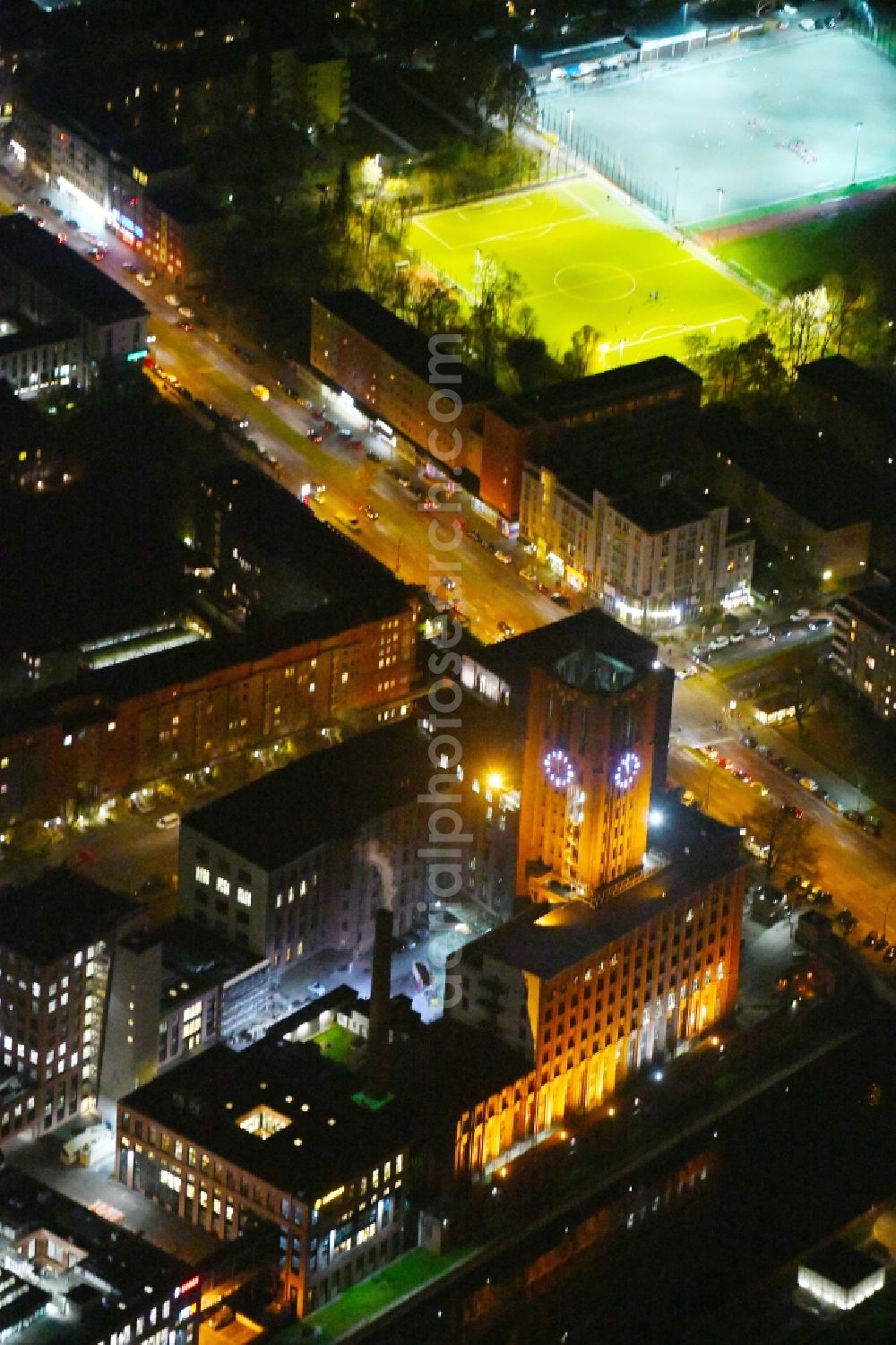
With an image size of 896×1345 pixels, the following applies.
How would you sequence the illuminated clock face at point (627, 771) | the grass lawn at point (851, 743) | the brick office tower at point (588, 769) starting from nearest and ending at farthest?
the brick office tower at point (588, 769) < the illuminated clock face at point (627, 771) < the grass lawn at point (851, 743)

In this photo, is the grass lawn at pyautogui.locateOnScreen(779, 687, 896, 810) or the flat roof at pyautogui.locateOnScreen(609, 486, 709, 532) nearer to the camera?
the grass lawn at pyautogui.locateOnScreen(779, 687, 896, 810)

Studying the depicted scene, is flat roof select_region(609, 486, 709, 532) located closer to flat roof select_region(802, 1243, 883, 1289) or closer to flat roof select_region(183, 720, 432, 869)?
flat roof select_region(183, 720, 432, 869)

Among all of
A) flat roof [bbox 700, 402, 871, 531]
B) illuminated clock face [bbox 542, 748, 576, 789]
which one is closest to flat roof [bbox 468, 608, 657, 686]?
illuminated clock face [bbox 542, 748, 576, 789]

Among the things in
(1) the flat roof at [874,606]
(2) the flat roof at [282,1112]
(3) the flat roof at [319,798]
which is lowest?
(2) the flat roof at [282,1112]

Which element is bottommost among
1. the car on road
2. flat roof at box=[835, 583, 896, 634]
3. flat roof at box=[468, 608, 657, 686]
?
the car on road

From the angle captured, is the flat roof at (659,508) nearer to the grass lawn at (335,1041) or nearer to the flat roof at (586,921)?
the flat roof at (586,921)

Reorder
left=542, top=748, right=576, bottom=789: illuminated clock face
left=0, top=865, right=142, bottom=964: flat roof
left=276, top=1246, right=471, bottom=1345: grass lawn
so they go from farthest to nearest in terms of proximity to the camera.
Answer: left=542, top=748, right=576, bottom=789: illuminated clock face → left=0, top=865, right=142, bottom=964: flat roof → left=276, top=1246, right=471, bottom=1345: grass lawn

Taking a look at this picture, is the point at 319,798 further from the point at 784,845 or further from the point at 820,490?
the point at 820,490

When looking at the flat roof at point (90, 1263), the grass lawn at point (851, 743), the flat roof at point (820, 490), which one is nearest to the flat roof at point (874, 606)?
the grass lawn at point (851, 743)
